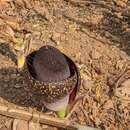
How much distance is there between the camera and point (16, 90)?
162 inches

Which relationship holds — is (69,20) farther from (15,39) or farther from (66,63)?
(66,63)

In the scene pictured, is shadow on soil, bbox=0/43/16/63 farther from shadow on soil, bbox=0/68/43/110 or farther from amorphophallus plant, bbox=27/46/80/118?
amorphophallus plant, bbox=27/46/80/118

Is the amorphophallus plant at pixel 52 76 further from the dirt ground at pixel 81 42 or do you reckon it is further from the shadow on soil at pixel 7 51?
the shadow on soil at pixel 7 51

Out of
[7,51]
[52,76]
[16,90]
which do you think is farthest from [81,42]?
[52,76]

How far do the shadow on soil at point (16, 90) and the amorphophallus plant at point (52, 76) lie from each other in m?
0.22

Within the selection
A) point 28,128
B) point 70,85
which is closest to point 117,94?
point 70,85

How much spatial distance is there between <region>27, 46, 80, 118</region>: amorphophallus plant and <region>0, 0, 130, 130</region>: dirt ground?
25 centimetres

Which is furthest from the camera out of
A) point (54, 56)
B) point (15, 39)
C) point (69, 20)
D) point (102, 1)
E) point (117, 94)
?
point (102, 1)

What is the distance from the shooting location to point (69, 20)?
503cm

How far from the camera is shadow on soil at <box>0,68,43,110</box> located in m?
3.99

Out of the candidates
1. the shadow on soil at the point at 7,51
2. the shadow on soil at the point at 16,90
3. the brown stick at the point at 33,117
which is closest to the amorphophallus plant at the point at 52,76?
the brown stick at the point at 33,117

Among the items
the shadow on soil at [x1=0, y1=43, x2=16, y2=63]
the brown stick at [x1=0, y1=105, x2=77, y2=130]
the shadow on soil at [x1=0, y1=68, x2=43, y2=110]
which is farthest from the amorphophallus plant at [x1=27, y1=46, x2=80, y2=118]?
the shadow on soil at [x1=0, y1=43, x2=16, y2=63]

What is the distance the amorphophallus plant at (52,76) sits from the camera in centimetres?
360

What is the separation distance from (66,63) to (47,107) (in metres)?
0.43
